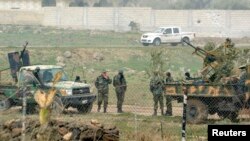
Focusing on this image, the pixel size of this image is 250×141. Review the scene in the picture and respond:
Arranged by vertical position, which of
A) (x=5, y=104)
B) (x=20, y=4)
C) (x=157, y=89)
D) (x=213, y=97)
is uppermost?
(x=20, y=4)

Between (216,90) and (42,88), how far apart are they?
5.95 metres

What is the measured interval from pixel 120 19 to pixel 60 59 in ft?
109

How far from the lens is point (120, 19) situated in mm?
82625

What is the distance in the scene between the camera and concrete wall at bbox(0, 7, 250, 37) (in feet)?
261

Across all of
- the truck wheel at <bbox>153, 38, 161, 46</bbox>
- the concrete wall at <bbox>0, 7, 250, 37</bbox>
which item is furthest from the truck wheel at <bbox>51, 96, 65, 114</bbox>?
the concrete wall at <bbox>0, 7, 250, 37</bbox>

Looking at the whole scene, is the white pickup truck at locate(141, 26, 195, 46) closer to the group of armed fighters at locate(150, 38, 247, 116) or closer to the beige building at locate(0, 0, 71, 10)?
the beige building at locate(0, 0, 71, 10)

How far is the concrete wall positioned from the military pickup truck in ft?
177

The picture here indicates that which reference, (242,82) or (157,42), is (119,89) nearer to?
Answer: (242,82)

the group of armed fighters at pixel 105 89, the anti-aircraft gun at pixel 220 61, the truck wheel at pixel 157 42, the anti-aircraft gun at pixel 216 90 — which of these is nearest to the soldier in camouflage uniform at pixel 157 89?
the group of armed fighters at pixel 105 89

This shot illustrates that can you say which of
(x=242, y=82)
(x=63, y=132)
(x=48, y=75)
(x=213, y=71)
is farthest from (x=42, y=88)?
(x=63, y=132)

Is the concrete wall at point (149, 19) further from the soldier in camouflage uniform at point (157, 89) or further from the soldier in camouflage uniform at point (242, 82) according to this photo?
the soldier in camouflage uniform at point (242, 82)

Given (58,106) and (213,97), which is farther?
(213,97)

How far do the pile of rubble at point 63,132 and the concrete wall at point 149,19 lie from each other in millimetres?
64280

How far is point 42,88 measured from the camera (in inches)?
1001
